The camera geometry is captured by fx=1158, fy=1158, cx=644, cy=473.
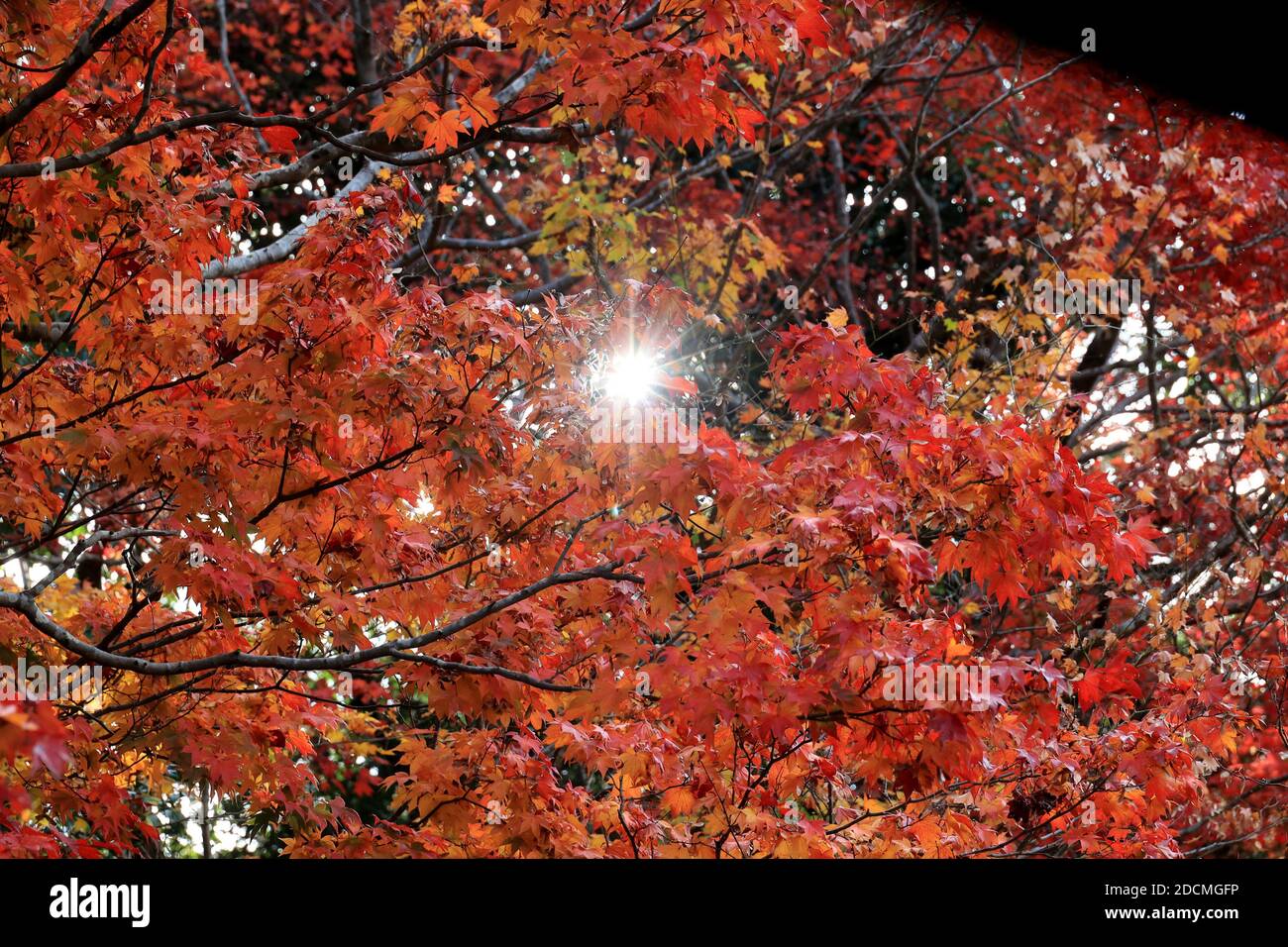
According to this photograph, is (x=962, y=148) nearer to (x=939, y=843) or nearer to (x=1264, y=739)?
(x=1264, y=739)

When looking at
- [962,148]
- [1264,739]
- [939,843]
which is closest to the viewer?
[939,843]

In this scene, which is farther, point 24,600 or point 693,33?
point 693,33

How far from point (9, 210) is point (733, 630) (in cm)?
405

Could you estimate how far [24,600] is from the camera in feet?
14.4

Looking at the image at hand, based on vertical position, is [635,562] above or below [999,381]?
below

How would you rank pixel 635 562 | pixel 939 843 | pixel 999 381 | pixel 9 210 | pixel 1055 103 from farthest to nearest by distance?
pixel 1055 103 < pixel 999 381 < pixel 939 843 < pixel 9 210 < pixel 635 562

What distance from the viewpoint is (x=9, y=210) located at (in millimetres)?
5602

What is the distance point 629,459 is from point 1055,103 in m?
11.9

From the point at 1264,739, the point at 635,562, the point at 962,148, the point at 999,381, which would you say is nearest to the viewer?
the point at 635,562

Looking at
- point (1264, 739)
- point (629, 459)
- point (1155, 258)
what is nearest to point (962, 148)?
point (1155, 258)

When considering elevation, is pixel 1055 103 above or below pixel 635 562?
above

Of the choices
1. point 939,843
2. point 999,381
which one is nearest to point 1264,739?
point 999,381

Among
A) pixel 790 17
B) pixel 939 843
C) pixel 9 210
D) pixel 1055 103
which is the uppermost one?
pixel 1055 103

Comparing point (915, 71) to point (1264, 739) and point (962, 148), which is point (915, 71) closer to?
point (962, 148)
